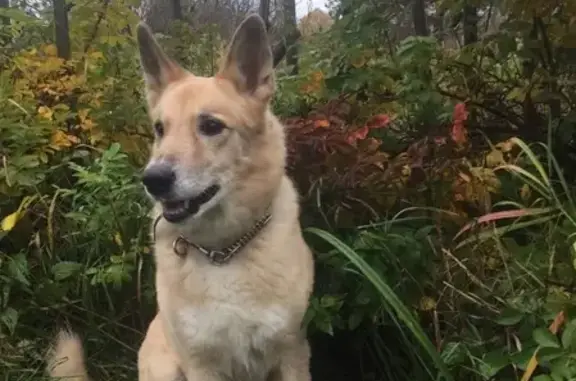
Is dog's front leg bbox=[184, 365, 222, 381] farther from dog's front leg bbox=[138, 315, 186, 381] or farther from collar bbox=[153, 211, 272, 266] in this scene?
collar bbox=[153, 211, 272, 266]

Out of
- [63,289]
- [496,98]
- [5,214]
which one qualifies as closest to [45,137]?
[5,214]

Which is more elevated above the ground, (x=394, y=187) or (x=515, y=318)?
(x=394, y=187)

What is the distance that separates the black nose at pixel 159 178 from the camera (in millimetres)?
2510

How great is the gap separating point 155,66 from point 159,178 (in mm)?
596

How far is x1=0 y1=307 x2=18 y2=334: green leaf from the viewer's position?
11.2 ft

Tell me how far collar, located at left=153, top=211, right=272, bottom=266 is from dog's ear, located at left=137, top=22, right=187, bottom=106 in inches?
18.7

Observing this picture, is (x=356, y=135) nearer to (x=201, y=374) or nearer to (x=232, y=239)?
(x=232, y=239)

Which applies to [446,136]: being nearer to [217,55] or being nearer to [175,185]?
[175,185]

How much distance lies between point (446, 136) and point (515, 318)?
97 centimetres

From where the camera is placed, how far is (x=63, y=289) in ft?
11.7

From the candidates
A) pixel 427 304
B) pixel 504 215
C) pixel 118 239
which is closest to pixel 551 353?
pixel 504 215

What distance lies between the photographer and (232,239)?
2.80m

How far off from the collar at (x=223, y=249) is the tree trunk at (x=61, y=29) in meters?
1.92

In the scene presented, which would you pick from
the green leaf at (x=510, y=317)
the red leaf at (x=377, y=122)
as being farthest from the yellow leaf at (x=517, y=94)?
the green leaf at (x=510, y=317)
